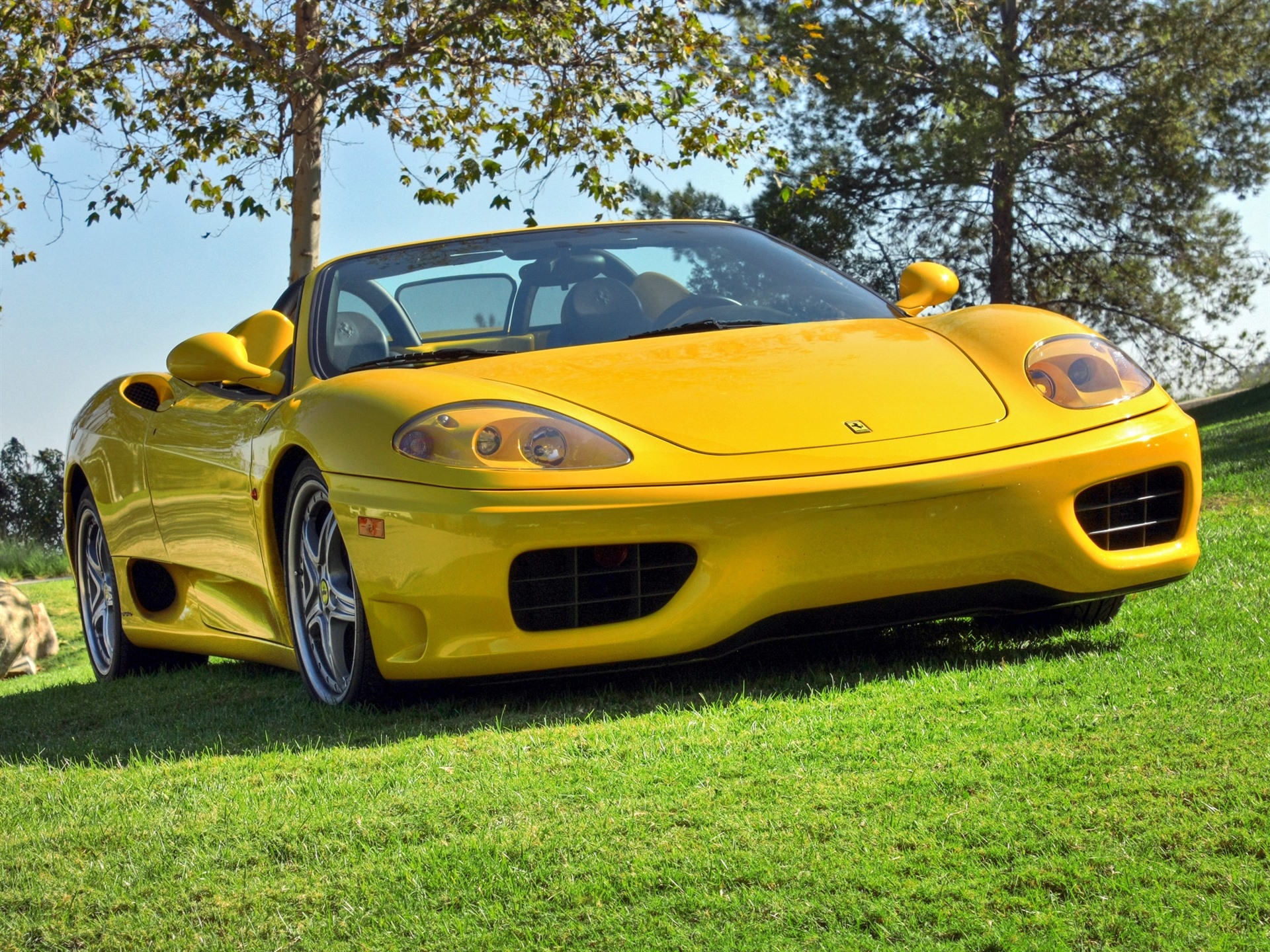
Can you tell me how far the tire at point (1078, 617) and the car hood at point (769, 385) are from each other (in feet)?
2.30

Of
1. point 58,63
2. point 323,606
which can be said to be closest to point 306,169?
point 58,63

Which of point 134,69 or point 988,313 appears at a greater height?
point 134,69

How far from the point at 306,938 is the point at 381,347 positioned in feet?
8.38

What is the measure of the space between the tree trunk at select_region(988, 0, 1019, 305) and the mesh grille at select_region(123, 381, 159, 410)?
583 inches

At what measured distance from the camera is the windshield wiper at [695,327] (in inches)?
177

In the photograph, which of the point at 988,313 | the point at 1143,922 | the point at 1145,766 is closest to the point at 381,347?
the point at 988,313

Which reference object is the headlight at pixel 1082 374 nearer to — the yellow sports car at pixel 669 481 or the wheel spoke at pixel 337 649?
the yellow sports car at pixel 669 481

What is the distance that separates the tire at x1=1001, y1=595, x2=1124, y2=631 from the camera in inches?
162

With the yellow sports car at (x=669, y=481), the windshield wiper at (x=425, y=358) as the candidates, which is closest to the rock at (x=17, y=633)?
the yellow sports car at (x=669, y=481)

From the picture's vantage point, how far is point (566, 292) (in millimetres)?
4930

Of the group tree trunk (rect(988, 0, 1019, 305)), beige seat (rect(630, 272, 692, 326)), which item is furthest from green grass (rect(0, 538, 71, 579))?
beige seat (rect(630, 272, 692, 326))

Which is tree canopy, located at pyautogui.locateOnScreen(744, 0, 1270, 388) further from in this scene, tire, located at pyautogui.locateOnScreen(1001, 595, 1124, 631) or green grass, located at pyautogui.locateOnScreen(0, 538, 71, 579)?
tire, located at pyautogui.locateOnScreen(1001, 595, 1124, 631)

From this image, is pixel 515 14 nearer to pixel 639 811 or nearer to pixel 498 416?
pixel 498 416

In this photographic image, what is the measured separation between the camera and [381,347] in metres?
4.54
